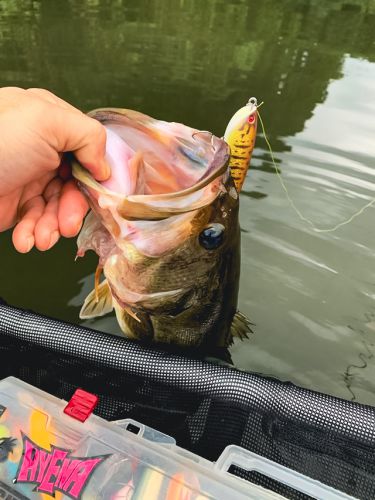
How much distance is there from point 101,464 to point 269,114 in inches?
214

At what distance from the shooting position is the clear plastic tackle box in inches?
52.8

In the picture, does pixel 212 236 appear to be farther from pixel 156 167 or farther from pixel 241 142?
pixel 241 142

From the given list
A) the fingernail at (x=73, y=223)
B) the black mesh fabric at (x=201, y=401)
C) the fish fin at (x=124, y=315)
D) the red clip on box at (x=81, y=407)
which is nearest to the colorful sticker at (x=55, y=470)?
the red clip on box at (x=81, y=407)

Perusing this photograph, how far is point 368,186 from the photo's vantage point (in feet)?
14.4

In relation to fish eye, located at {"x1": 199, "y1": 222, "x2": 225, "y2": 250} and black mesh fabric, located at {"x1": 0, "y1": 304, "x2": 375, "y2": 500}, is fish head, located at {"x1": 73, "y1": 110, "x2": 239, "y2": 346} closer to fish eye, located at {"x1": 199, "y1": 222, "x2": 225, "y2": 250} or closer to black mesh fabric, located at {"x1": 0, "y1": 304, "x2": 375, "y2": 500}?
fish eye, located at {"x1": 199, "y1": 222, "x2": 225, "y2": 250}

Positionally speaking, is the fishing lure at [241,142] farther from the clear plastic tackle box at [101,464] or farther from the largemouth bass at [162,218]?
the clear plastic tackle box at [101,464]

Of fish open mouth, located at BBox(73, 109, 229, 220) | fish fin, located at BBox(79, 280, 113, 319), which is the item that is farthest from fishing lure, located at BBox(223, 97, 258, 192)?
fish fin, located at BBox(79, 280, 113, 319)

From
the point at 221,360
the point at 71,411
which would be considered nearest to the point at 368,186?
the point at 221,360

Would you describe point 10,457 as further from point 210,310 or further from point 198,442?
point 210,310

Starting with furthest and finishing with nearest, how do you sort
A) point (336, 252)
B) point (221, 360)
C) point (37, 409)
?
point (336, 252)
point (221, 360)
point (37, 409)

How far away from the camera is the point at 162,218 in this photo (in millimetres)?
1540

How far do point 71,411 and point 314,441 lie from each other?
755 millimetres

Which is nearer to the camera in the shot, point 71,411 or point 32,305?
point 71,411

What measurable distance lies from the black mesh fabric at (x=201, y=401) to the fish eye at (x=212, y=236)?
15.9 inches
